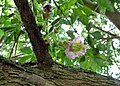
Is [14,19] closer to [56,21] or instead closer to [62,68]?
[56,21]

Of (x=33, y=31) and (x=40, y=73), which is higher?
(x=33, y=31)

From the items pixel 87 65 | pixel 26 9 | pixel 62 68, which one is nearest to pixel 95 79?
pixel 62 68

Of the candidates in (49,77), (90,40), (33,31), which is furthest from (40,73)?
(90,40)

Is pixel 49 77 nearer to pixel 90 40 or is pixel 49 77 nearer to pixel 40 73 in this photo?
pixel 40 73

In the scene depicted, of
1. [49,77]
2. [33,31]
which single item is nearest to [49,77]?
[49,77]

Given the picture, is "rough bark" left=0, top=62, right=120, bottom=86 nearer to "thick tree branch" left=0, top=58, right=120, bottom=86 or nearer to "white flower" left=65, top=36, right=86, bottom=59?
"thick tree branch" left=0, top=58, right=120, bottom=86

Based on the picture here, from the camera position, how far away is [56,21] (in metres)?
1.22

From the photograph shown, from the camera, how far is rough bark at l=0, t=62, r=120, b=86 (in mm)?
951

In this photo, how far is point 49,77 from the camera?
102cm

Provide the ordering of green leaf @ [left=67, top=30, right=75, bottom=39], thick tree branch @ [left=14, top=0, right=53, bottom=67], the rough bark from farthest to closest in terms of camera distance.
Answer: green leaf @ [left=67, top=30, right=75, bottom=39], thick tree branch @ [left=14, top=0, right=53, bottom=67], the rough bark

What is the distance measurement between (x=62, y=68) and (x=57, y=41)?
17cm

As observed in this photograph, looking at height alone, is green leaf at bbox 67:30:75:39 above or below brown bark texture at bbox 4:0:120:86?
above

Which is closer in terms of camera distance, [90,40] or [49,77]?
[49,77]

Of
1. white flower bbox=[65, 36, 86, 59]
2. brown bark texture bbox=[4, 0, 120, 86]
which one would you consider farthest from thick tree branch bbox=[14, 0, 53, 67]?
white flower bbox=[65, 36, 86, 59]
